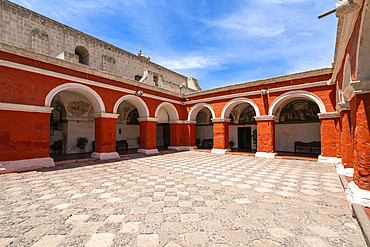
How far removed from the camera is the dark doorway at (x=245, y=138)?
16203 mm

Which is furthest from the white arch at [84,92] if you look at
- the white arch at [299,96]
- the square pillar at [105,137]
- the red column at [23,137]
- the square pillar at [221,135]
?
the white arch at [299,96]

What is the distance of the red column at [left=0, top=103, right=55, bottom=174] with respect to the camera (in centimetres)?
685

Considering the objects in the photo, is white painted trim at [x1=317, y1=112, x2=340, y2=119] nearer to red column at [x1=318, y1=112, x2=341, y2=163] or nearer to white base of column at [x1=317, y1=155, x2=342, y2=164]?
red column at [x1=318, y1=112, x2=341, y2=163]

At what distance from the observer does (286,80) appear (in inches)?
418

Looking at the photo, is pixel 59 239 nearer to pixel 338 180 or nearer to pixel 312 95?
pixel 338 180

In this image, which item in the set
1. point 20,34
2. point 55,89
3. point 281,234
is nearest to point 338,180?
point 281,234

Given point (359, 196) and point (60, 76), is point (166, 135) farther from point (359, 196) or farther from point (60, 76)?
point (359, 196)

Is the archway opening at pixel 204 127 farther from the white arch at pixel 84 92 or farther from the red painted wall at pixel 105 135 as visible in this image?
the white arch at pixel 84 92

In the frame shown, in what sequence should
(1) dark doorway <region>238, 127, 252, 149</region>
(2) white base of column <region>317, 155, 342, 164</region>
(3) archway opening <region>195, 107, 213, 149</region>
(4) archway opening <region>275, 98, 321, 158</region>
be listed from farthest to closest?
(3) archway opening <region>195, 107, 213, 149</region> → (1) dark doorway <region>238, 127, 252, 149</region> → (4) archway opening <region>275, 98, 321, 158</region> → (2) white base of column <region>317, 155, 342, 164</region>

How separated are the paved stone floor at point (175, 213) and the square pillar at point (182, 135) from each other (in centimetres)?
926

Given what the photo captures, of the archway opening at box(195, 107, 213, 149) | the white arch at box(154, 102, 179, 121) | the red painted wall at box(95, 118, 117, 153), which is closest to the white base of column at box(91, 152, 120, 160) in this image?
the red painted wall at box(95, 118, 117, 153)

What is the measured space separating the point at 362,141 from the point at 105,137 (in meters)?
10.4

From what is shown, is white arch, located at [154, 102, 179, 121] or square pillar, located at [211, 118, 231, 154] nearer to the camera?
square pillar, located at [211, 118, 231, 154]

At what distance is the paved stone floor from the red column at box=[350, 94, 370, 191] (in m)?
0.67
